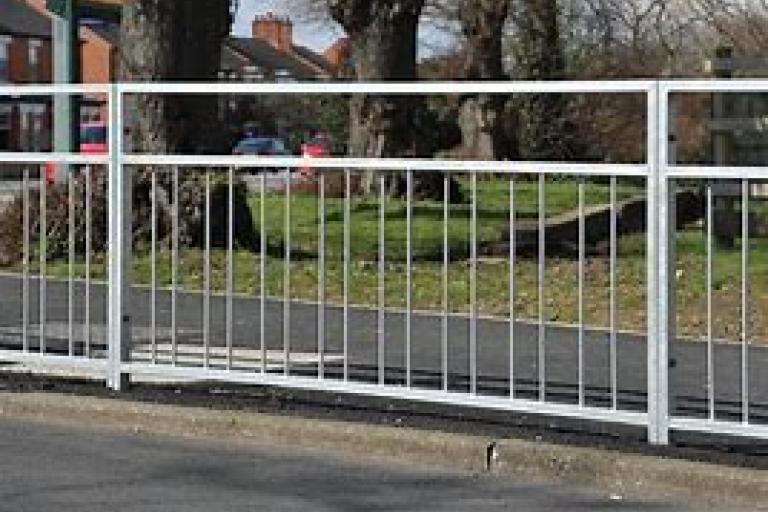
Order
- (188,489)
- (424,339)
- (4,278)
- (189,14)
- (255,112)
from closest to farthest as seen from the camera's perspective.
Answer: (188,489) < (424,339) < (4,278) < (189,14) < (255,112)

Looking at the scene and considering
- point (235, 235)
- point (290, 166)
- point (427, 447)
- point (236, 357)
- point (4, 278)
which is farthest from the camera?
point (4, 278)

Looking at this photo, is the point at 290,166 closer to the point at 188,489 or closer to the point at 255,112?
the point at 188,489

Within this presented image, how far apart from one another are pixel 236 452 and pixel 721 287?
11.6ft

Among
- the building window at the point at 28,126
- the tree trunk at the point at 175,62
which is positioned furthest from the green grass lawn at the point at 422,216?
the tree trunk at the point at 175,62

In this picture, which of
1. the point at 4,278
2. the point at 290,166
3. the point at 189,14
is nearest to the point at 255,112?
the point at 189,14

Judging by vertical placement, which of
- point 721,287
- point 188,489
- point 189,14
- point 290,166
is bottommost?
point 188,489

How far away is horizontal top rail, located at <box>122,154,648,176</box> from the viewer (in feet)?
24.3

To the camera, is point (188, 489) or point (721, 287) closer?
point (188, 489)

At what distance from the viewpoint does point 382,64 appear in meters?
26.0

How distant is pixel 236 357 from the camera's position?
351 inches

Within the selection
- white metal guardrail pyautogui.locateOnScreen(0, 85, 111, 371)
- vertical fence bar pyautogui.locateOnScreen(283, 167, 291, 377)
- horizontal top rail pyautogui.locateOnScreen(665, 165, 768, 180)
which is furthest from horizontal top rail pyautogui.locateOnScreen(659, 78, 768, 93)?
white metal guardrail pyautogui.locateOnScreen(0, 85, 111, 371)

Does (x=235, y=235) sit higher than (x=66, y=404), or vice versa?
(x=235, y=235)

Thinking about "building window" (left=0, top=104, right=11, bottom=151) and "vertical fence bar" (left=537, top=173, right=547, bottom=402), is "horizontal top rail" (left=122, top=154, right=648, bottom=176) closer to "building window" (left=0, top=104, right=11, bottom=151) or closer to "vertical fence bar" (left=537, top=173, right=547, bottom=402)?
"vertical fence bar" (left=537, top=173, right=547, bottom=402)

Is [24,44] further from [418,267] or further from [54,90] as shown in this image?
[54,90]
